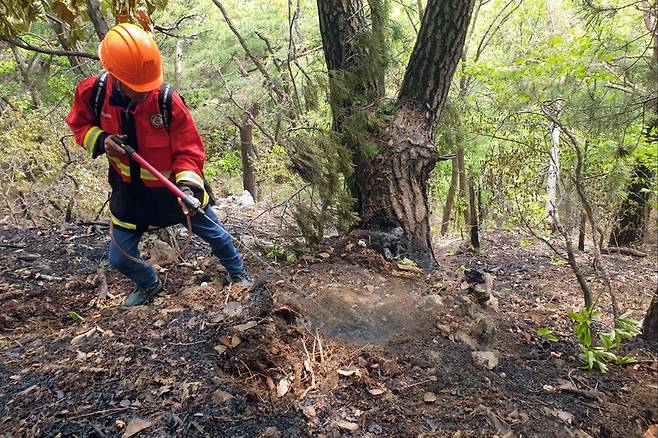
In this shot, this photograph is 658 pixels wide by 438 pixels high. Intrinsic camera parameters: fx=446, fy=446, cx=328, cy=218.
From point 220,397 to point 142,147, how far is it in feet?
5.51

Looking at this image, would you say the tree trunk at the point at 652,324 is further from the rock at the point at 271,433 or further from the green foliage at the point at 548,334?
the rock at the point at 271,433

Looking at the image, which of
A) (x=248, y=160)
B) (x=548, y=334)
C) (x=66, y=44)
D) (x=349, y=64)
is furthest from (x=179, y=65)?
(x=548, y=334)

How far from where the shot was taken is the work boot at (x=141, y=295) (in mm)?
3348

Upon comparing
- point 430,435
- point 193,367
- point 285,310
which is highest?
point 285,310

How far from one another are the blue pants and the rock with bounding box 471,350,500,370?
186 centimetres

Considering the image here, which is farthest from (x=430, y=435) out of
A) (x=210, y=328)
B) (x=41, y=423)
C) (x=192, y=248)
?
(x=192, y=248)

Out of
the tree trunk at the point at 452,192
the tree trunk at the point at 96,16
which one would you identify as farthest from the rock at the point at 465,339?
the tree trunk at the point at 452,192

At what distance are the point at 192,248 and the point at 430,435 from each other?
3.22 m

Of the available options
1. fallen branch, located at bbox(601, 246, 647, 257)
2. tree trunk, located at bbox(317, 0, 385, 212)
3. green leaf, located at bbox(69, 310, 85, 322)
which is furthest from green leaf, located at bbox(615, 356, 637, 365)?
fallen branch, located at bbox(601, 246, 647, 257)

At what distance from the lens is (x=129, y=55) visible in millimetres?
2576

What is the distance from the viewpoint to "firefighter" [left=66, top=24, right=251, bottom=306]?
2629mm

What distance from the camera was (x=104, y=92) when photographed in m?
2.81

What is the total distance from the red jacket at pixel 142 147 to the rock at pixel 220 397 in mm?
1350

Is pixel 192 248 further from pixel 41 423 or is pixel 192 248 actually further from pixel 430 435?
pixel 430 435
